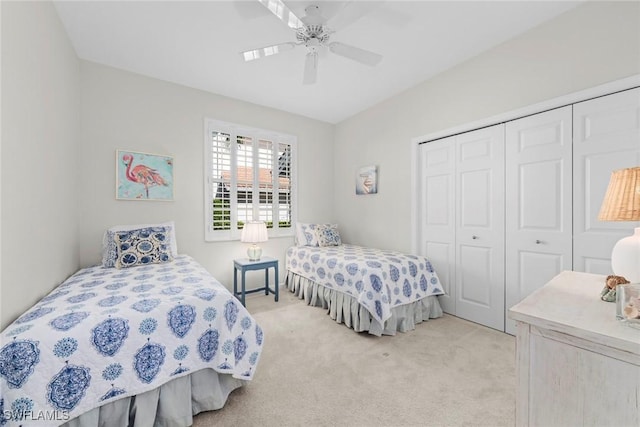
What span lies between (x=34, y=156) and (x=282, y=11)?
1826 millimetres

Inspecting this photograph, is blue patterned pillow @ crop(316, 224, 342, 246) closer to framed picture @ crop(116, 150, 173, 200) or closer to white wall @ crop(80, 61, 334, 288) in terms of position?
white wall @ crop(80, 61, 334, 288)

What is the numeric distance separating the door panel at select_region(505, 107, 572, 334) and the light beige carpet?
648mm

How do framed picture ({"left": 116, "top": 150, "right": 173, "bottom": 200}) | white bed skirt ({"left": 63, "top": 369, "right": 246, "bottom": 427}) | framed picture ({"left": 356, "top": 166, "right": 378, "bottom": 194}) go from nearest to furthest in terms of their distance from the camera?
white bed skirt ({"left": 63, "top": 369, "right": 246, "bottom": 427}), framed picture ({"left": 116, "top": 150, "right": 173, "bottom": 200}), framed picture ({"left": 356, "top": 166, "right": 378, "bottom": 194})

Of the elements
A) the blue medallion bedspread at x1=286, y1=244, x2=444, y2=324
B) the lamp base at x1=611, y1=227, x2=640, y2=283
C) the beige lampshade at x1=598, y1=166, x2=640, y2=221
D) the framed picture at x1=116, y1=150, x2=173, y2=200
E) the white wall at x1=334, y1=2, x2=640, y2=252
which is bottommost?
the blue medallion bedspread at x1=286, y1=244, x2=444, y2=324

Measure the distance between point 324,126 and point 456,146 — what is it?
232 centimetres

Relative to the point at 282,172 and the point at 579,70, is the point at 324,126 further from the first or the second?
the point at 579,70

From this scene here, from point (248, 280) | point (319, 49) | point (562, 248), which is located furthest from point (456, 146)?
point (248, 280)

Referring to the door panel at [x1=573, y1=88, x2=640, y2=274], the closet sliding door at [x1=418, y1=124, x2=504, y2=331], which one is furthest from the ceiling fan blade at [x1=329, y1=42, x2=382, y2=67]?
the door panel at [x1=573, y1=88, x2=640, y2=274]

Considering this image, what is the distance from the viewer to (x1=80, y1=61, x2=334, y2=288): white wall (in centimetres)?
272

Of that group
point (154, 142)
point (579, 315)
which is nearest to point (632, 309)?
point (579, 315)

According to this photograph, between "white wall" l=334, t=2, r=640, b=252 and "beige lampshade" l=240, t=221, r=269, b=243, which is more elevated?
"white wall" l=334, t=2, r=640, b=252

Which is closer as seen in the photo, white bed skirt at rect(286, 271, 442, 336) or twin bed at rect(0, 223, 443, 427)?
twin bed at rect(0, 223, 443, 427)

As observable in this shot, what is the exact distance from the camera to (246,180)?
3691 mm
